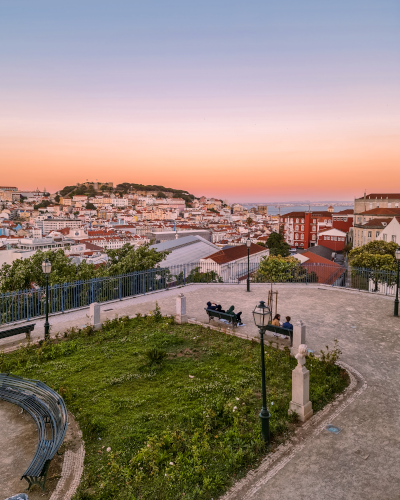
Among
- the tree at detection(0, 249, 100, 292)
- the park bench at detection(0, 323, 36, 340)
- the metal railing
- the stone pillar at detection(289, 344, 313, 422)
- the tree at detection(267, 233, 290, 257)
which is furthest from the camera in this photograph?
the tree at detection(267, 233, 290, 257)

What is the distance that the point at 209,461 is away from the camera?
5793 millimetres

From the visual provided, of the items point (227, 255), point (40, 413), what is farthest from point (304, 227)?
point (40, 413)

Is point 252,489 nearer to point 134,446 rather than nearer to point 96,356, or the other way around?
point 134,446

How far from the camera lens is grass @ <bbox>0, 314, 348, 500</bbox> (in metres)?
5.45

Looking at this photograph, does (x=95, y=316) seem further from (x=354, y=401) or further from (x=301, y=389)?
(x=354, y=401)

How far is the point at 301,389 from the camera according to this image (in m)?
6.95

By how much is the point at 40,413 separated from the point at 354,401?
21.5 ft

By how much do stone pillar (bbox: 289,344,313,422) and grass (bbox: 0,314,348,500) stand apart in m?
0.24

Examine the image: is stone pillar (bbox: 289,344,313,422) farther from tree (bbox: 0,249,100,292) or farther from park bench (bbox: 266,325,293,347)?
tree (bbox: 0,249,100,292)

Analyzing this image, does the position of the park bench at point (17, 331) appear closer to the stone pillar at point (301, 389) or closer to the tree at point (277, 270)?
the stone pillar at point (301, 389)

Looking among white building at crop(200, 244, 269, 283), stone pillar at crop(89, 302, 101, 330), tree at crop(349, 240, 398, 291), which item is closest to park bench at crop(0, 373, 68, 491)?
stone pillar at crop(89, 302, 101, 330)

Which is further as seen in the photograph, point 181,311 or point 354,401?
point 181,311


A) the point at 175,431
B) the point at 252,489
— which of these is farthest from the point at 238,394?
the point at 252,489

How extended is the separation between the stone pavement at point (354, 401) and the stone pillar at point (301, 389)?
0.55m
